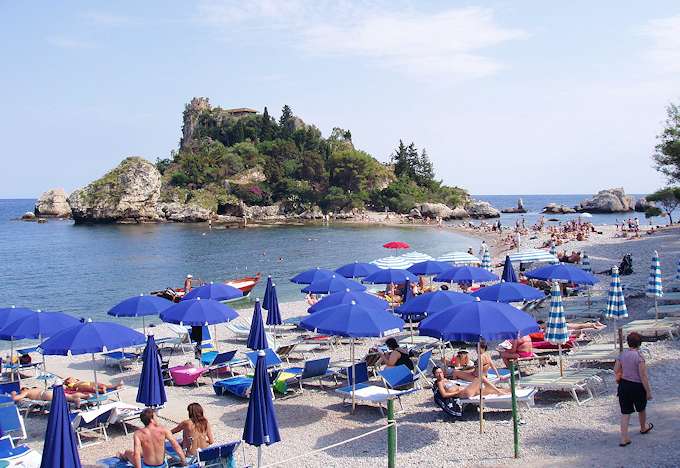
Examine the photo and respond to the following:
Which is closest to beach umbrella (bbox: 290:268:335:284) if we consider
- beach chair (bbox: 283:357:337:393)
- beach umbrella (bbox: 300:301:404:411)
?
beach chair (bbox: 283:357:337:393)

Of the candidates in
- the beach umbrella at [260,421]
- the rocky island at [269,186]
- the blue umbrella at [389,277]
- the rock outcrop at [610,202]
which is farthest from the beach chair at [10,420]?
the rock outcrop at [610,202]

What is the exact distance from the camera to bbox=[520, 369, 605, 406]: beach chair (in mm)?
10219

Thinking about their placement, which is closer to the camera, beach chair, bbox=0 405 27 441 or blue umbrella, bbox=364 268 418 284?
beach chair, bbox=0 405 27 441

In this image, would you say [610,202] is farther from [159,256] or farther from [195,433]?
[195,433]

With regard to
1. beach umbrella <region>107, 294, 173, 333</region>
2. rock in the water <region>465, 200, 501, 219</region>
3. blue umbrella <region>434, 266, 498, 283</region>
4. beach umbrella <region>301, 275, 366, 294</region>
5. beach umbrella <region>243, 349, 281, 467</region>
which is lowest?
beach umbrella <region>243, 349, 281, 467</region>

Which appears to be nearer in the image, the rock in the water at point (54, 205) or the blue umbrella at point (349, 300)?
the blue umbrella at point (349, 300)

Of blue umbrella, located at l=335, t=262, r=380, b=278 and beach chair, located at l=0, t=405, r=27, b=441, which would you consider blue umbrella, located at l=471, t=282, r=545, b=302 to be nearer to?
blue umbrella, located at l=335, t=262, r=380, b=278

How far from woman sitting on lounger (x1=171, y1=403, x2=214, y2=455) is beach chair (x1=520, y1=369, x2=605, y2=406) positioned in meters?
5.21

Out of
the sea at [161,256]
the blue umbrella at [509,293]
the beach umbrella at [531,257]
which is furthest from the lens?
the sea at [161,256]

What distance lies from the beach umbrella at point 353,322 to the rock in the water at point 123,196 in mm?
84715

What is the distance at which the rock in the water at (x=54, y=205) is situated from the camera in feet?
394

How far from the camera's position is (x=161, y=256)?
170ft

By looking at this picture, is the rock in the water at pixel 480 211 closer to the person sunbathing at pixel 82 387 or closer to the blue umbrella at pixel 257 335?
the blue umbrella at pixel 257 335

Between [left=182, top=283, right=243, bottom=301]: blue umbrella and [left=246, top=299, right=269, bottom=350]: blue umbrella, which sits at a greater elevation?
[left=182, top=283, right=243, bottom=301]: blue umbrella
